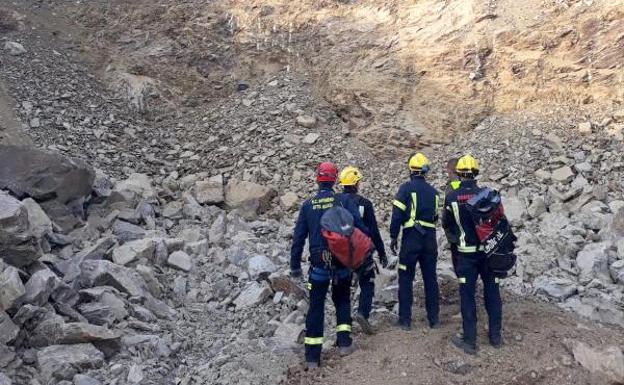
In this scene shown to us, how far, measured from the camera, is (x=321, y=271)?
4777mm

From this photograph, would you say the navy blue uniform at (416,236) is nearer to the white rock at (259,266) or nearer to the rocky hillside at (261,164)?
the rocky hillside at (261,164)

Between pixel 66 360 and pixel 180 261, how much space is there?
247 centimetres

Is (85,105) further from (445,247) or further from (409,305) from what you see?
(409,305)

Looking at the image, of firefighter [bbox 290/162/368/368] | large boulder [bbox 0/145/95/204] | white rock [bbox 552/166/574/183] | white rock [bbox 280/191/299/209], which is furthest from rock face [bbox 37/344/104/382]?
white rock [bbox 552/166/574/183]

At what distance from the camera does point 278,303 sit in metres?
6.20

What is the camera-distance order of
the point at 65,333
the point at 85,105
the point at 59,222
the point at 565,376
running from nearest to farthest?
the point at 565,376 → the point at 65,333 → the point at 59,222 → the point at 85,105

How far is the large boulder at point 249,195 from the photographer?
9117 mm

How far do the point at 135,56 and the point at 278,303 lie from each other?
27.2ft

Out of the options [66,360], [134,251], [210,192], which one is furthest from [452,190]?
[210,192]

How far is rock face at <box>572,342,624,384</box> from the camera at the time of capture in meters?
4.41

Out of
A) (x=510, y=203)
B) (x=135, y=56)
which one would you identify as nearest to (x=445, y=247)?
(x=510, y=203)

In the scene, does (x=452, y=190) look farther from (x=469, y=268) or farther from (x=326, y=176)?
(x=326, y=176)

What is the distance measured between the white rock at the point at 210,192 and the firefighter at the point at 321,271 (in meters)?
4.51

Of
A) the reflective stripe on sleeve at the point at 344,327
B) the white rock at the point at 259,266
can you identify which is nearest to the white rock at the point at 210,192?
the white rock at the point at 259,266
